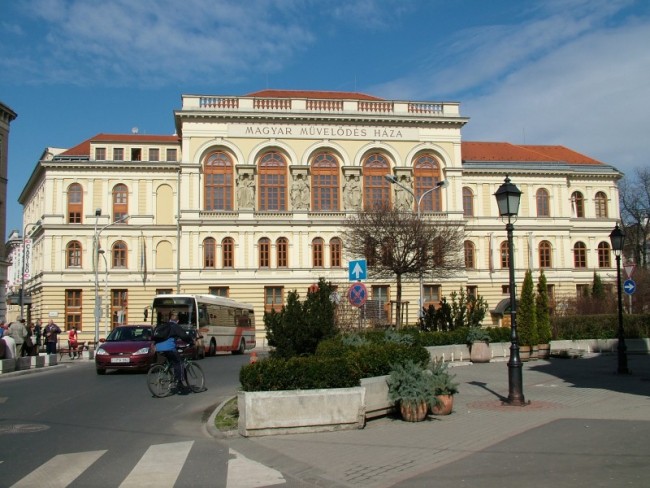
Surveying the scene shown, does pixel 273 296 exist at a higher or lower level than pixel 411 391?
higher

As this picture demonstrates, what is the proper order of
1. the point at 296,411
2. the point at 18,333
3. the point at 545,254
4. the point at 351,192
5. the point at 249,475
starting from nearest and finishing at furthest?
the point at 249,475 < the point at 296,411 < the point at 18,333 < the point at 351,192 < the point at 545,254

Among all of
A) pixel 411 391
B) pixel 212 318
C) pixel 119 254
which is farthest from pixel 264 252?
pixel 411 391

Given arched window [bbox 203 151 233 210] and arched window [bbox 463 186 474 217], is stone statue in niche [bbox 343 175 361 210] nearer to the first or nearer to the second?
arched window [bbox 203 151 233 210]

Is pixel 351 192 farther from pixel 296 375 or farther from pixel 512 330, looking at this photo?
pixel 296 375

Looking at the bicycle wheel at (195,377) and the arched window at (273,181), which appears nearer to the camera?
the bicycle wheel at (195,377)

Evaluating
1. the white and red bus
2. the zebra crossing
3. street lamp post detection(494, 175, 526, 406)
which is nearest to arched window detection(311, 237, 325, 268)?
the white and red bus

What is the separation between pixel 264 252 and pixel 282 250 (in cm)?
147

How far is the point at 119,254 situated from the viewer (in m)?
58.6

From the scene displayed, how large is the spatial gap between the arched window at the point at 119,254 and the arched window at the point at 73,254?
9.25ft

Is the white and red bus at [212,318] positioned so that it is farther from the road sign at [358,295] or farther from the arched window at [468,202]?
the arched window at [468,202]

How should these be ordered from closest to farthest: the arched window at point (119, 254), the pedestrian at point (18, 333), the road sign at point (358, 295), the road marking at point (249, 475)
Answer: the road marking at point (249, 475) → the road sign at point (358, 295) → the pedestrian at point (18, 333) → the arched window at point (119, 254)

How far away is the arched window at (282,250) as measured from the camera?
55594mm

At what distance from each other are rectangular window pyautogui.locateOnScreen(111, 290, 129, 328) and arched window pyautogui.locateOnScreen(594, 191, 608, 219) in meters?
44.2

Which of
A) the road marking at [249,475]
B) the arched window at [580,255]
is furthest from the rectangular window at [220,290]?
the road marking at [249,475]
